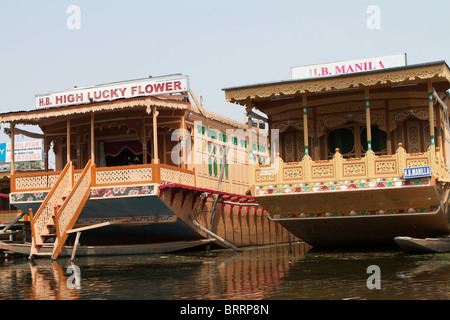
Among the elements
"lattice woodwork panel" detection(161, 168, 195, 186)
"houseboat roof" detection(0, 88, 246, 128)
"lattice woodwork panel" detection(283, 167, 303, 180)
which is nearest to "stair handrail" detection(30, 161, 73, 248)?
"houseboat roof" detection(0, 88, 246, 128)

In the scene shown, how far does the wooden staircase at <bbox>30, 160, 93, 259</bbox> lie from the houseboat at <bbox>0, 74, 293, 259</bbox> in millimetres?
32

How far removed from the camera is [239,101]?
20.0m

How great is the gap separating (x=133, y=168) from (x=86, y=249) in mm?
2922

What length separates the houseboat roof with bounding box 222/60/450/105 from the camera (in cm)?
1747

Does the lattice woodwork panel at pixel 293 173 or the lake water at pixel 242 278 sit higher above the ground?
the lattice woodwork panel at pixel 293 173

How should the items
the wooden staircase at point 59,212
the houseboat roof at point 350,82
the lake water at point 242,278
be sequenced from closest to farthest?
the lake water at point 242,278 < the houseboat roof at point 350,82 < the wooden staircase at point 59,212

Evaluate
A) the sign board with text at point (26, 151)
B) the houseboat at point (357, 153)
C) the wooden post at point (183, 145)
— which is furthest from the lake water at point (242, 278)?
the sign board with text at point (26, 151)

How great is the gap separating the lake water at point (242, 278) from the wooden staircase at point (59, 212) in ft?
3.12

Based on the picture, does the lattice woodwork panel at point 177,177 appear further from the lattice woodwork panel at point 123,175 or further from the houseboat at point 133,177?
the lattice woodwork panel at point 123,175

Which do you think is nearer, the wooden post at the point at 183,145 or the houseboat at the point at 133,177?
the houseboat at the point at 133,177

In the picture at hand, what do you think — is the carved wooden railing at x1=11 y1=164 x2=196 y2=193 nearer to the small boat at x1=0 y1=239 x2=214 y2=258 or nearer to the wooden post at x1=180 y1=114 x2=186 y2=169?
the wooden post at x1=180 y1=114 x2=186 y2=169

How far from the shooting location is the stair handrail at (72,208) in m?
18.8
